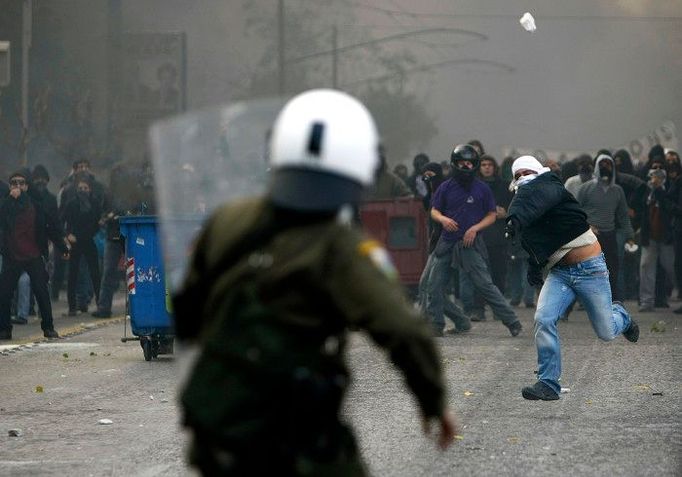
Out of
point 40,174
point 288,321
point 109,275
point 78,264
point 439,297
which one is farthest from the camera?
point 40,174

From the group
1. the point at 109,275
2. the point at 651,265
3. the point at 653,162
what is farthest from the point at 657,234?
the point at 109,275

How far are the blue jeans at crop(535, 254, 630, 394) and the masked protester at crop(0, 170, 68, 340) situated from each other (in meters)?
6.68

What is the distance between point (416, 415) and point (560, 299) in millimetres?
1223

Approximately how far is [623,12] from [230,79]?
54.1 feet

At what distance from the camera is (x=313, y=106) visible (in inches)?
143

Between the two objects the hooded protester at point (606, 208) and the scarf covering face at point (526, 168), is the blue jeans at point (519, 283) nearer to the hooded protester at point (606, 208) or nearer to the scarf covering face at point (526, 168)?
the hooded protester at point (606, 208)

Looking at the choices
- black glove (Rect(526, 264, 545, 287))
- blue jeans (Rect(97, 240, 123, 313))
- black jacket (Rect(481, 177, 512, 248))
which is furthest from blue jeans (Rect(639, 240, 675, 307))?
black glove (Rect(526, 264, 545, 287))

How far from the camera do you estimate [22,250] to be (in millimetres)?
15125

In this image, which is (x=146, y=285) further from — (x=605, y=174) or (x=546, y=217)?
(x=605, y=174)

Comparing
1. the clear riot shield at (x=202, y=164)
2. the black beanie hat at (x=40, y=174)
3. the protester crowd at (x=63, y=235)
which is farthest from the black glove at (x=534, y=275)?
the black beanie hat at (x=40, y=174)

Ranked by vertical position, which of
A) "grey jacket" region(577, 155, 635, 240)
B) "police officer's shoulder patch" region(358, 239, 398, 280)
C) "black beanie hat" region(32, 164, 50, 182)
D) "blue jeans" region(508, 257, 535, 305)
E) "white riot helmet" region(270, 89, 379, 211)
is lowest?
"blue jeans" region(508, 257, 535, 305)

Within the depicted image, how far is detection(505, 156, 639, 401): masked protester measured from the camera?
373 inches

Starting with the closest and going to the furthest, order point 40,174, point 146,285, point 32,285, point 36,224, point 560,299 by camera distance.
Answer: point 560,299
point 146,285
point 32,285
point 36,224
point 40,174

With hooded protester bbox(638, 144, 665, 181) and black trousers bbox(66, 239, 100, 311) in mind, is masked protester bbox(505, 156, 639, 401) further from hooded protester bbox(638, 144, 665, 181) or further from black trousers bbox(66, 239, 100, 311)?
hooded protester bbox(638, 144, 665, 181)
